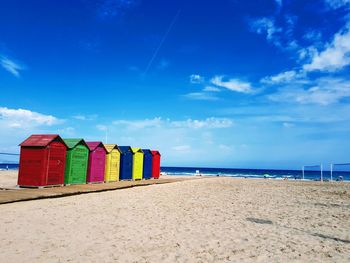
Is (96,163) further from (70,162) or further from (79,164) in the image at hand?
(70,162)

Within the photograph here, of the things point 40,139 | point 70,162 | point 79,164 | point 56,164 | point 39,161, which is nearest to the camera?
point 39,161

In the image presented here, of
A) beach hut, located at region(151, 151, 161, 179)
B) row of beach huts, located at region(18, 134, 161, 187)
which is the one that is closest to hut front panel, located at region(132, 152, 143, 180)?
row of beach huts, located at region(18, 134, 161, 187)

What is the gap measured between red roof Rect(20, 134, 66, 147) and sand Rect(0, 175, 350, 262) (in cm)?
478

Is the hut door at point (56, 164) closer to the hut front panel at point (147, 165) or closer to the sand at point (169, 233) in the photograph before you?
the sand at point (169, 233)

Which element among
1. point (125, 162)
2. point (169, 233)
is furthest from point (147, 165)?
point (169, 233)

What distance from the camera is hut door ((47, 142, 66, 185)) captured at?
15633mm

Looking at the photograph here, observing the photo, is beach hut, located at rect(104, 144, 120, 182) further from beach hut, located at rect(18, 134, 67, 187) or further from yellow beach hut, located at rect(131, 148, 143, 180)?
beach hut, located at rect(18, 134, 67, 187)

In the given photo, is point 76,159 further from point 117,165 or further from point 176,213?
point 176,213

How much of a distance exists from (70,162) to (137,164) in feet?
31.2

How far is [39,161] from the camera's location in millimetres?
15164

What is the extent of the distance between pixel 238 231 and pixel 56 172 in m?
11.5

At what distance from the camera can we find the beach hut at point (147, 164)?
91.3 feet

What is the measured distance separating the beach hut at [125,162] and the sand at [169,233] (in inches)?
489

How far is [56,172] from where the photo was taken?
16.0m
